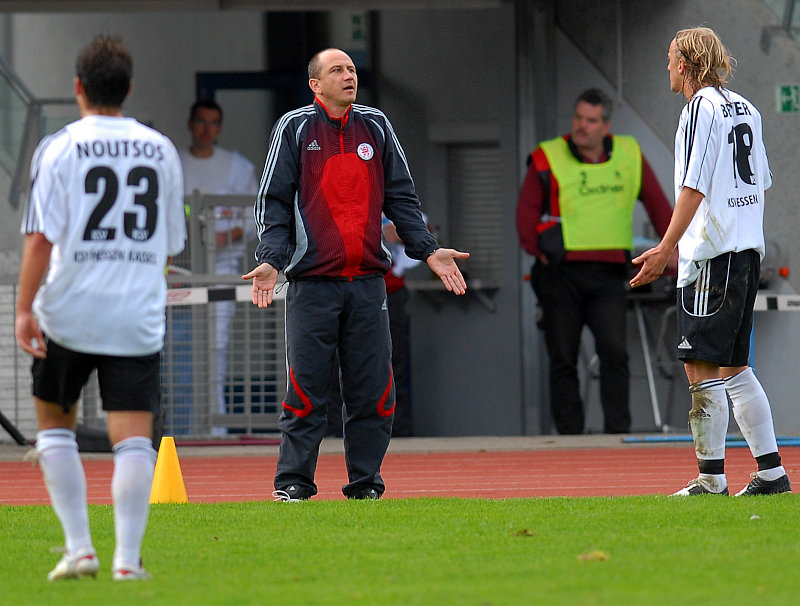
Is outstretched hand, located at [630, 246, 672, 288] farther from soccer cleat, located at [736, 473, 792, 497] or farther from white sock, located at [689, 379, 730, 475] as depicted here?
soccer cleat, located at [736, 473, 792, 497]

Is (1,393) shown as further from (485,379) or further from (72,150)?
(72,150)

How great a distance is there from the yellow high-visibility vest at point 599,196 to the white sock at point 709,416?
471 centimetres

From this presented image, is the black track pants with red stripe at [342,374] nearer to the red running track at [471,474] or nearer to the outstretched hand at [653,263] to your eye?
the red running track at [471,474]

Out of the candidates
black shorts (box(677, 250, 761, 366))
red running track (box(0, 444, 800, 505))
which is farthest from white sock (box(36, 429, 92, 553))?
red running track (box(0, 444, 800, 505))

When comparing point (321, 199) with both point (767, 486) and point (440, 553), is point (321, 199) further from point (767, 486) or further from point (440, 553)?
point (767, 486)

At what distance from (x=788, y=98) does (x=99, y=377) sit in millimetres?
8467

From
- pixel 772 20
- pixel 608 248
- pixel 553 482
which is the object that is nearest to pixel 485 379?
pixel 608 248

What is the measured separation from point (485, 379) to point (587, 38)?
324cm

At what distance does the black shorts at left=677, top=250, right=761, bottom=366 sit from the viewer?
6652 mm

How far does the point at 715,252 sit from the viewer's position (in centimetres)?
665

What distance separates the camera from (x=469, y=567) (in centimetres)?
491

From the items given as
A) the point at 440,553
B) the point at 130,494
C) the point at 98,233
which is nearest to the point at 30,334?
the point at 98,233

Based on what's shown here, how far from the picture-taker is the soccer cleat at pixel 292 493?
7023 mm

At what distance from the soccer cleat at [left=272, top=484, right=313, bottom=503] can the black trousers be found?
4824 millimetres
